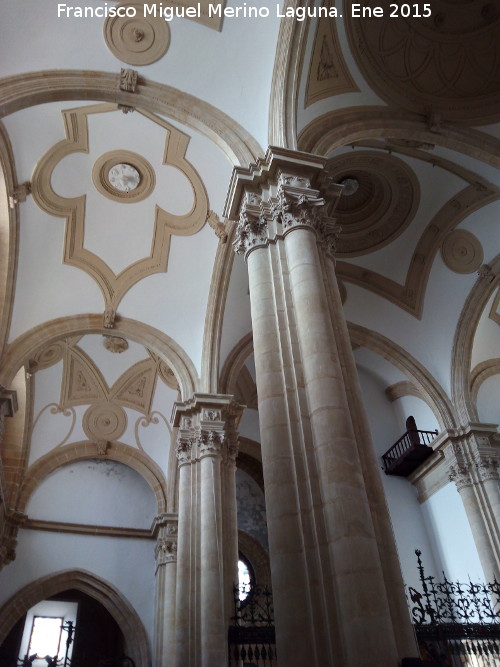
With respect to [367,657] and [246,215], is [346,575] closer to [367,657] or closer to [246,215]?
[367,657]

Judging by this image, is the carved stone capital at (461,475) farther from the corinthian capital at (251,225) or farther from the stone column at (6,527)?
the stone column at (6,527)

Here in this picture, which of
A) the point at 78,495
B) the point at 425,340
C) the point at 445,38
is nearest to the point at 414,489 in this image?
the point at 425,340

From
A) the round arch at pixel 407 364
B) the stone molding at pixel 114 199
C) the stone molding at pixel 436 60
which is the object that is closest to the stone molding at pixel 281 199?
the stone molding at pixel 436 60

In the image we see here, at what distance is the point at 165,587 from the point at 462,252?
415 inches

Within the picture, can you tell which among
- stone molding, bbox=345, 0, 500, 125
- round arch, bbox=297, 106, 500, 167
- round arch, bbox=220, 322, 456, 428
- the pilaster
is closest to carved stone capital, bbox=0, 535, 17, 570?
the pilaster

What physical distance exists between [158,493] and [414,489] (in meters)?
6.91

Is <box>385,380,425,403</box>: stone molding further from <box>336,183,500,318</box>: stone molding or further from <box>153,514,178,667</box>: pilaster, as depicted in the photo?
<box>153,514,178,667</box>: pilaster

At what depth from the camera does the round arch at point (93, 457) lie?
49.7 feet

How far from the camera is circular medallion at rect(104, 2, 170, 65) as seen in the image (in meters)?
8.20

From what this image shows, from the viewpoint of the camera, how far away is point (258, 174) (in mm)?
6910

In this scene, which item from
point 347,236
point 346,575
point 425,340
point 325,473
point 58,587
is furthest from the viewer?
point 58,587

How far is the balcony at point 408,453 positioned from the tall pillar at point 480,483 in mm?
1241

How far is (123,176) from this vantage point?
10.7 m

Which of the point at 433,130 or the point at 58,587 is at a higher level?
the point at 433,130
